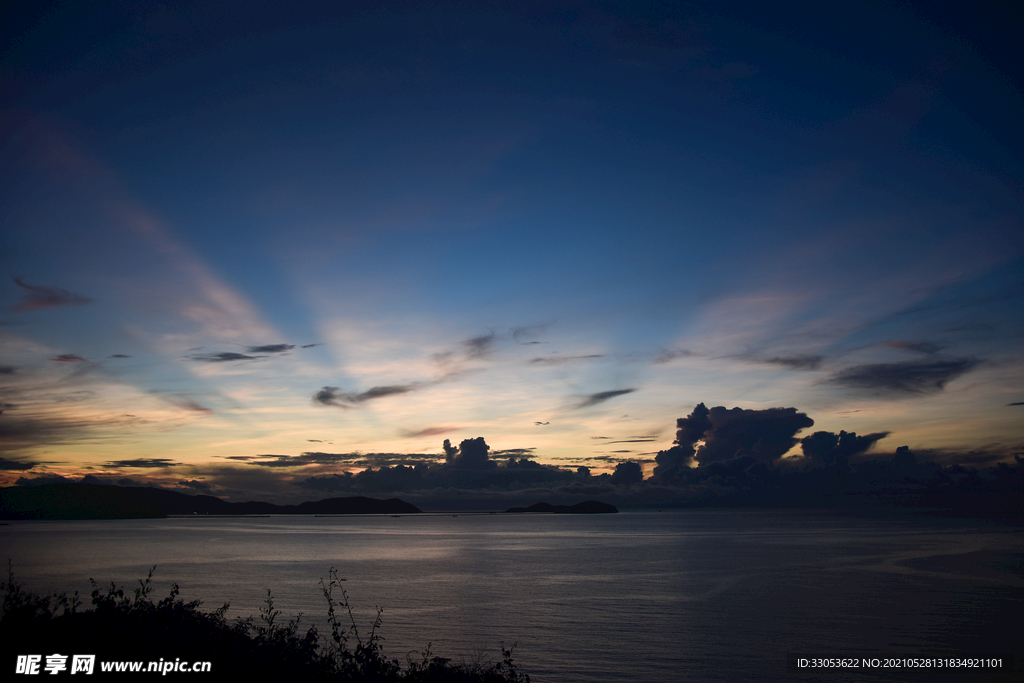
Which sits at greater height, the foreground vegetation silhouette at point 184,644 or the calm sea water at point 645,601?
the foreground vegetation silhouette at point 184,644

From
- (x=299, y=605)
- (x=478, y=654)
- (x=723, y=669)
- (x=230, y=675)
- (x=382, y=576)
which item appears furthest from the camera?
(x=382, y=576)

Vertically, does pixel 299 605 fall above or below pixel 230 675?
below

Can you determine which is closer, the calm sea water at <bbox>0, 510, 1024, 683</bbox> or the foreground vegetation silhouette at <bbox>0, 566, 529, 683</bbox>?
the foreground vegetation silhouette at <bbox>0, 566, 529, 683</bbox>

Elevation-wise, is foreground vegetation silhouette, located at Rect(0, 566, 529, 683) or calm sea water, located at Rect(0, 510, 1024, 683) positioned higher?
foreground vegetation silhouette, located at Rect(0, 566, 529, 683)

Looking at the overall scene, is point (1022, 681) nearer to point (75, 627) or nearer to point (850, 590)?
point (850, 590)

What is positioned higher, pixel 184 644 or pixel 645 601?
pixel 184 644

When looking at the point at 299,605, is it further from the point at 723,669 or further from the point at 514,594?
the point at 723,669

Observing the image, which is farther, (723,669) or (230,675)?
(723,669)

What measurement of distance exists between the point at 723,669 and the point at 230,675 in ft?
116

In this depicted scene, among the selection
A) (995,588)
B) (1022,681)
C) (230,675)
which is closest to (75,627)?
(230,675)

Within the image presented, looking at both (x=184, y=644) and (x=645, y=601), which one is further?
(x=645, y=601)

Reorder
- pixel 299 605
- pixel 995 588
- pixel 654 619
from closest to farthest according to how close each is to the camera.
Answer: pixel 654 619 → pixel 299 605 → pixel 995 588

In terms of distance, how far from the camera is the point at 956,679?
1582 inches

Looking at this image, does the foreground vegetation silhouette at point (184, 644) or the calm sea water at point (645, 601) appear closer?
the foreground vegetation silhouette at point (184, 644)
